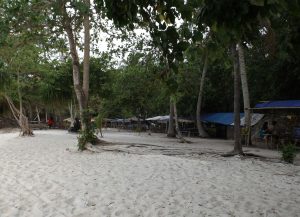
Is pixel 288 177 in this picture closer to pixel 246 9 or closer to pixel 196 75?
pixel 246 9

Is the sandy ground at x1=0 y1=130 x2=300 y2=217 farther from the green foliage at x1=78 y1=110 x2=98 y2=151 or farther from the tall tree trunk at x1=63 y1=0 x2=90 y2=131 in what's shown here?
the tall tree trunk at x1=63 y1=0 x2=90 y2=131

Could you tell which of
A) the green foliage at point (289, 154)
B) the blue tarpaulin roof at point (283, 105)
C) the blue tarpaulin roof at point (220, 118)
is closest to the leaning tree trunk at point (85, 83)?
the green foliage at point (289, 154)

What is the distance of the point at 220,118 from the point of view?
98.6 ft

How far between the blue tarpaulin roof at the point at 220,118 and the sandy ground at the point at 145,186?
1467cm

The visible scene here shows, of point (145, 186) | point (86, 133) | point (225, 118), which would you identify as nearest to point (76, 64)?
point (86, 133)

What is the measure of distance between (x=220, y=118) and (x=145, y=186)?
2212cm

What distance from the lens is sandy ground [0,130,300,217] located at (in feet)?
21.9

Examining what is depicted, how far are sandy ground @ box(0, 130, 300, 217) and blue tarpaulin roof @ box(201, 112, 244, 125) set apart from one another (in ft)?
48.1

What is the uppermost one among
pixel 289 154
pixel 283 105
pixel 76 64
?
pixel 76 64

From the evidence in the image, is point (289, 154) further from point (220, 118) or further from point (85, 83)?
point (220, 118)

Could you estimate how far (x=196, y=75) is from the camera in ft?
96.1

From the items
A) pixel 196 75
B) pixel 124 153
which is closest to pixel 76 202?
pixel 124 153

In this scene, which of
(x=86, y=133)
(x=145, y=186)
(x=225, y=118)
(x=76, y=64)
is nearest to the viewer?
(x=145, y=186)

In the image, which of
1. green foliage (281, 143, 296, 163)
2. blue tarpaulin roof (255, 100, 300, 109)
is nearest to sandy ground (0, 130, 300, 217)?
green foliage (281, 143, 296, 163)
